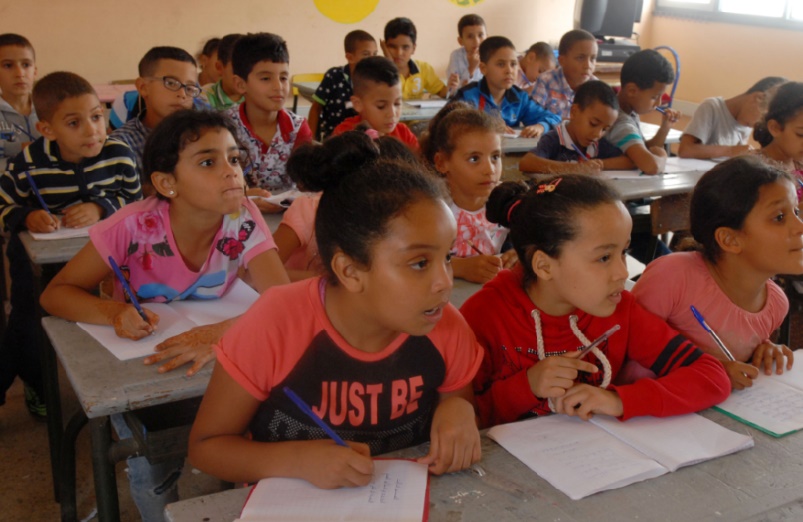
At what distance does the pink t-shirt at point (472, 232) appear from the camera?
1.99 metres

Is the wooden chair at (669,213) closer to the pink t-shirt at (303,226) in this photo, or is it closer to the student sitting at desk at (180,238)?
the pink t-shirt at (303,226)

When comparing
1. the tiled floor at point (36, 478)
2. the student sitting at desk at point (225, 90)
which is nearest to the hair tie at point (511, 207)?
the tiled floor at point (36, 478)

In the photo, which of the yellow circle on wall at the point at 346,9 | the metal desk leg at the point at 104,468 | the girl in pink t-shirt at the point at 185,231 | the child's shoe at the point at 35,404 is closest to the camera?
the metal desk leg at the point at 104,468

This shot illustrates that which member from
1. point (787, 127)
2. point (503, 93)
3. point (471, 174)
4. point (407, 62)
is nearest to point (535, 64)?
point (407, 62)

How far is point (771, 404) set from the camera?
1.23 meters

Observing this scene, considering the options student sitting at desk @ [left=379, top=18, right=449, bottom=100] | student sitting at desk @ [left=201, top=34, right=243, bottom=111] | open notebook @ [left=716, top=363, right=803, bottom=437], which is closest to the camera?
open notebook @ [left=716, top=363, right=803, bottom=437]

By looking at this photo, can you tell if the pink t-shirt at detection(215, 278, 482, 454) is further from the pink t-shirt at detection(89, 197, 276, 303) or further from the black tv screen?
the black tv screen

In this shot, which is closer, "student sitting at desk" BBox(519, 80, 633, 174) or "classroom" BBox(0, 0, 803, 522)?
"classroom" BBox(0, 0, 803, 522)

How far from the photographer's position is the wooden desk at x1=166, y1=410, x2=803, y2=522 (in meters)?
0.91

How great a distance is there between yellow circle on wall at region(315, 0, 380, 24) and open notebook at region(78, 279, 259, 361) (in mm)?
5027

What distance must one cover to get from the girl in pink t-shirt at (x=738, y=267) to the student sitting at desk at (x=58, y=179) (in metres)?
1.55

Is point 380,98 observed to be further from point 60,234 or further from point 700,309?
point 700,309

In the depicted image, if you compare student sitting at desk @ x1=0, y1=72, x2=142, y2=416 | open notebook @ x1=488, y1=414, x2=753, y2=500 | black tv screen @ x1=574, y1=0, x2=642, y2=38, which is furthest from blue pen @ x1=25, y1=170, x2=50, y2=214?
black tv screen @ x1=574, y1=0, x2=642, y2=38

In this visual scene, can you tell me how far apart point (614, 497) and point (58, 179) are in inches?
72.2
